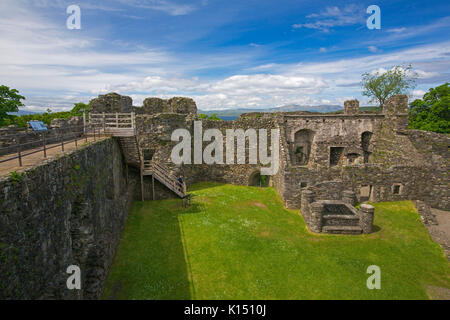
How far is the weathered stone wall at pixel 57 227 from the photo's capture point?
176 inches

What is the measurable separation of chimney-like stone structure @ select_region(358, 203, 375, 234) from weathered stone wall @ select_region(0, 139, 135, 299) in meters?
13.3

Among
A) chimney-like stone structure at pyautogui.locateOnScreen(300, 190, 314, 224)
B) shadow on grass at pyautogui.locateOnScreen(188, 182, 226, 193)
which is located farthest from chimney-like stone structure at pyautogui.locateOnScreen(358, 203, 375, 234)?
shadow on grass at pyautogui.locateOnScreen(188, 182, 226, 193)

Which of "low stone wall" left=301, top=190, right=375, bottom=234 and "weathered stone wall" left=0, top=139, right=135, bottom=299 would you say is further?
"low stone wall" left=301, top=190, right=375, bottom=234

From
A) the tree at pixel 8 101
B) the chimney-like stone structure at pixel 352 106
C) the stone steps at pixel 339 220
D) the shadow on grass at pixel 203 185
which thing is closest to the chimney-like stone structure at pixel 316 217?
the stone steps at pixel 339 220

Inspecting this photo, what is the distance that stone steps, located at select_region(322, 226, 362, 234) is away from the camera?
14449 mm

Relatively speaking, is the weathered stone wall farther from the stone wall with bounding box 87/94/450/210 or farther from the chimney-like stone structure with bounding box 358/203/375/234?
the chimney-like stone structure with bounding box 358/203/375/234

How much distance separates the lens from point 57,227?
20.6 ft

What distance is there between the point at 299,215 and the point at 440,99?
27170mm

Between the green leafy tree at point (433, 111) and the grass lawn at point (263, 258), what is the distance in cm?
1876

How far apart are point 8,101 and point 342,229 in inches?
1407

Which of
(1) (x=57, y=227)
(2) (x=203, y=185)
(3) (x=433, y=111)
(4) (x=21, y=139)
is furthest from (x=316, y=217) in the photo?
(3) (x=433, y=111)

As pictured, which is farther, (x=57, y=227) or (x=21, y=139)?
(x=21, y=139)

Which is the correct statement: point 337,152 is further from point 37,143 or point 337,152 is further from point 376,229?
point 37,143
